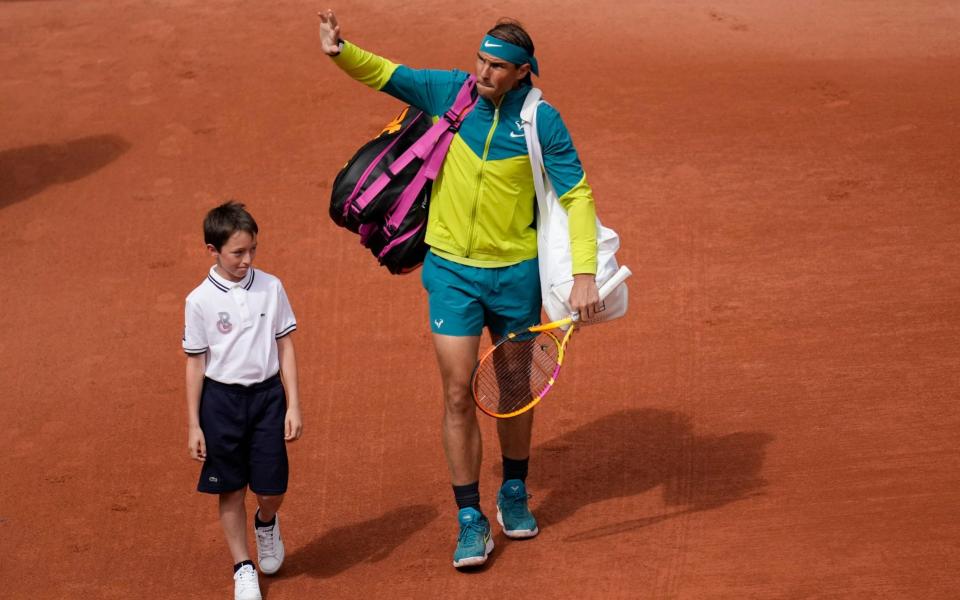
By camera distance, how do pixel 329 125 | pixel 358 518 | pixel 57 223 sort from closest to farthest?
pixel 358 518 < pixel 57 223 < pixel 329 125

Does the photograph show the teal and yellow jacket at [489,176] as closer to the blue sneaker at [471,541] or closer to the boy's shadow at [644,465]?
the blue sneaker at [471,541]

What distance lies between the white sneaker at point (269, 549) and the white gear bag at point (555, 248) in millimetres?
1682

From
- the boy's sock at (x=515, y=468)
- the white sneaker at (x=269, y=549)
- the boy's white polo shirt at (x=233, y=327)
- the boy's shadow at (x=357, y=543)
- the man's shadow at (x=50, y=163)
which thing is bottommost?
the man's shadow at (x=50, y=163)

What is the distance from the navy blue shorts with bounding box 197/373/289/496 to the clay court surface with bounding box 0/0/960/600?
65 centimetres

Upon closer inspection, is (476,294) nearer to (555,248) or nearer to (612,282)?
(555,248)

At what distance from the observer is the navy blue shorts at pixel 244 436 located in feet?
20.1

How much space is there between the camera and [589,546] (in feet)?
22.2

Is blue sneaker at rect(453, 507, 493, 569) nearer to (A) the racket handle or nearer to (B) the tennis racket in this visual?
(B) the tennis racket

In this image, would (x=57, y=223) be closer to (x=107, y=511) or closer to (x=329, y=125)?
(x=329, y=125)

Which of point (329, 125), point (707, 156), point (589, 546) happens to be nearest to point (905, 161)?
point (707, 156)

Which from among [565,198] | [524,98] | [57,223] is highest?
[524,98]

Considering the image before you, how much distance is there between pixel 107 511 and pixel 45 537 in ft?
1.17

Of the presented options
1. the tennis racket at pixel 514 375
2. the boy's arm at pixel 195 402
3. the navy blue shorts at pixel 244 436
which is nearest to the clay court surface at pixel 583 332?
the navy blue shorts at pixel 244 436

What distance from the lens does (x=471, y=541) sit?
6566 mm
